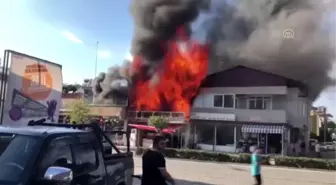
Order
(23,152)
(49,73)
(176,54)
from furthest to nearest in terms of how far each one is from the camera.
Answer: (176,54)
(49,73)
(23,152)

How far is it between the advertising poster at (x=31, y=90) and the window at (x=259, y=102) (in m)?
28.7

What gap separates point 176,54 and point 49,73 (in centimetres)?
3526

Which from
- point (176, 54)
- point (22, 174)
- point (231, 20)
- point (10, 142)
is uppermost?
point (231, 20)

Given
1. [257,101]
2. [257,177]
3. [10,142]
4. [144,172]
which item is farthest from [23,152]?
[257,101]

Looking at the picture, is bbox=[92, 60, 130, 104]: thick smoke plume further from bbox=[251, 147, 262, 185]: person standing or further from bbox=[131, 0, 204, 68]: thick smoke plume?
bbox=[251, 147, 262, 185]: person standing

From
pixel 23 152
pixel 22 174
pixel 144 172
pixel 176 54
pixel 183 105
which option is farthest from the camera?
pixel 176 54

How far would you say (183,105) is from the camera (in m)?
44.2

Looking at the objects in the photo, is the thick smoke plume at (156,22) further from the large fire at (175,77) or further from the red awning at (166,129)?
the red awning at (166,129)

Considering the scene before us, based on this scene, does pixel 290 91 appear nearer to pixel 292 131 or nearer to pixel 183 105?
pixel 292 131

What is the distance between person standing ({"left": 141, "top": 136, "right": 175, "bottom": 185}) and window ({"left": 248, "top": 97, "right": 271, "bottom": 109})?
3528 centimetres

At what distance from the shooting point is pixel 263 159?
26.3 metres

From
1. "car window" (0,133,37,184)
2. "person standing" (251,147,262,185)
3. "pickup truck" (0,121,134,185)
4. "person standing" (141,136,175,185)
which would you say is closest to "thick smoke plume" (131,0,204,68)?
"person standing" (251,147,262,185)

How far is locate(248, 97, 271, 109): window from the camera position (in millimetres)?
40219

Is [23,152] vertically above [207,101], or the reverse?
[207,101]
